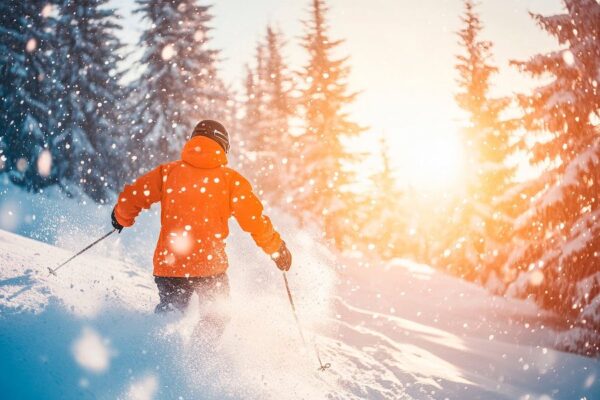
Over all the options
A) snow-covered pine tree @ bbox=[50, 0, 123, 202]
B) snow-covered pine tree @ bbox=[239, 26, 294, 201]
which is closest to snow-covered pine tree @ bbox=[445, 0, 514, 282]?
snow-covered pine tree @ bbox=[239, 26, 294, 201]

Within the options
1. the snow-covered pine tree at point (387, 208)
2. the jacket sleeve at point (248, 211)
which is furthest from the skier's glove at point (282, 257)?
the snow-covered pine tree at point (387, 208)

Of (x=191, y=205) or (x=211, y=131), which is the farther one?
(x=211, y=131)

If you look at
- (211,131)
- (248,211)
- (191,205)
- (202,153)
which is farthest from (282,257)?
(211,131)

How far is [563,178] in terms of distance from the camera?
10180mm

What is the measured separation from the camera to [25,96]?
60.5 feet

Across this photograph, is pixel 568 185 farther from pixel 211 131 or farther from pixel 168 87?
pixel 168 87

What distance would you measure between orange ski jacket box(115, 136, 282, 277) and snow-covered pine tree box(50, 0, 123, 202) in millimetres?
16851

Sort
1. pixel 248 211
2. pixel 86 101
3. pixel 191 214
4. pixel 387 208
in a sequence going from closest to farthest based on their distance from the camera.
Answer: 1. pixel 191 214
2. pixel 248 211
3. pixel 86 101
4. pixel 387 208

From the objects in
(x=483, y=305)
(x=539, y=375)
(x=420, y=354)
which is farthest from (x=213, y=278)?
(x=483, y=305)

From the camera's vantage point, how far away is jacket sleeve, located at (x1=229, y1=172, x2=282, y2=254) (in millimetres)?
4415

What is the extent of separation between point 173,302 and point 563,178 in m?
9.86

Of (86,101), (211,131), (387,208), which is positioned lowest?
(387,208)

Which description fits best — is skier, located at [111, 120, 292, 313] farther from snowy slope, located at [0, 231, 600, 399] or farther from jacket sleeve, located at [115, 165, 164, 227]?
snowy slope, located at [0, 231, 600, 399]

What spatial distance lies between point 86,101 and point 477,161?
63.6 feet
